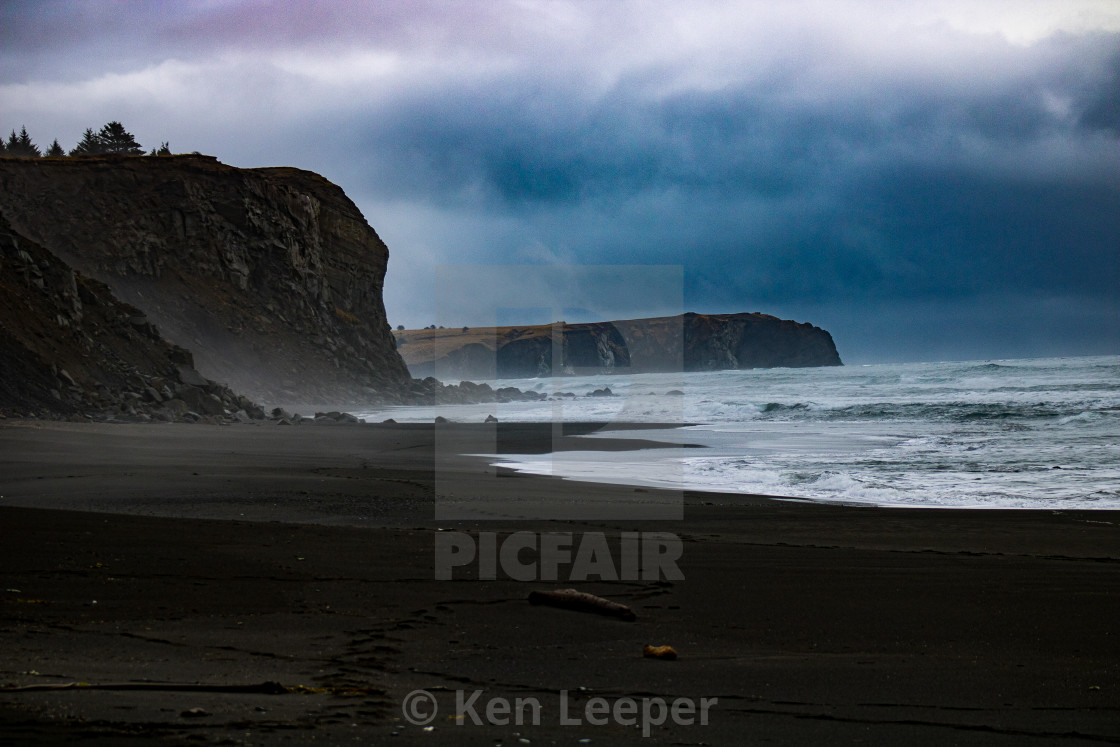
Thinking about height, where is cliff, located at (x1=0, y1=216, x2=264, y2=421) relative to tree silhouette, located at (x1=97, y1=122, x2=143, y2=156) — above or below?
below

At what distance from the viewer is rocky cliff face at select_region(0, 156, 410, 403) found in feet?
123

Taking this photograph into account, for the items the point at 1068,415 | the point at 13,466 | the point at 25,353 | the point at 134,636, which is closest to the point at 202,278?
the point at 25,353

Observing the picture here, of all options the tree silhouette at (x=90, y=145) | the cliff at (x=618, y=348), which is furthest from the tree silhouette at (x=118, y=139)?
the cliff at (x=618, y=348)

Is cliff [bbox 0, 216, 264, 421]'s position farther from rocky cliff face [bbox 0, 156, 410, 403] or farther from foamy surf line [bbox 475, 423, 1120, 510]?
rocky cliff face [bbox 0, 156, 410, 403]

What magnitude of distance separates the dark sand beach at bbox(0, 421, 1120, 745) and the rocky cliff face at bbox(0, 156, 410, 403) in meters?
32.8

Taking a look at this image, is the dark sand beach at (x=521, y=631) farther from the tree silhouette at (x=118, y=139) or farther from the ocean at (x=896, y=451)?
the tree silhouette at (x=118, y=139)

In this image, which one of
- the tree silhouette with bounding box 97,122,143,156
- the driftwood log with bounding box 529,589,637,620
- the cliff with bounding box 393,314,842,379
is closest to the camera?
the driftwood log with bounding box 529,589,637,620

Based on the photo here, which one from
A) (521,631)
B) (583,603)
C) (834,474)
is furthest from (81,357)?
(521,631)

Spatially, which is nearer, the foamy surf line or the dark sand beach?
the dark sand beach

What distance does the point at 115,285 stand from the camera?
36.8 metres

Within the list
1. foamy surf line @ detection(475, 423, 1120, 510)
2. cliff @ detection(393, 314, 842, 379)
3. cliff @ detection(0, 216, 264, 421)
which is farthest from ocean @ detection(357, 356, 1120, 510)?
cliff @ detection(393, 314, 842, 379)

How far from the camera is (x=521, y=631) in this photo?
4137 millimetres

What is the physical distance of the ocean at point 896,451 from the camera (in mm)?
10867

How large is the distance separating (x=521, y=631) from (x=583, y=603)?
500mm
